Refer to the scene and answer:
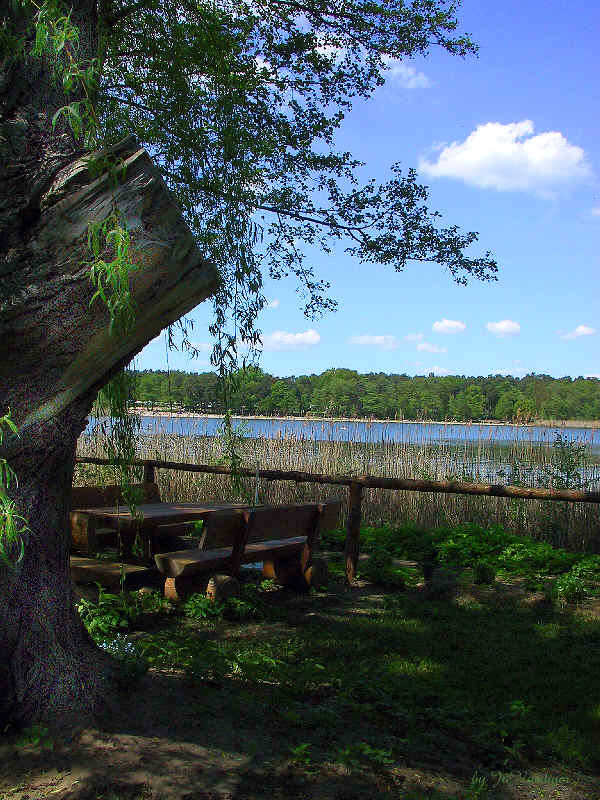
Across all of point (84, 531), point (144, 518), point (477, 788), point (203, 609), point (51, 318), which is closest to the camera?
point (51, 318)

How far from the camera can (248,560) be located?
18.2ft

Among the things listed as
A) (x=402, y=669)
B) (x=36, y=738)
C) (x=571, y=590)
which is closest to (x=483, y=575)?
(x=571, y=590)

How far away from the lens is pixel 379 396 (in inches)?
1544

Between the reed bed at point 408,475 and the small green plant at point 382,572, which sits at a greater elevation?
the reed bed at point 408,475

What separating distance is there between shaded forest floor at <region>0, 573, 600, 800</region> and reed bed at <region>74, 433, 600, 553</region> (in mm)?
3419

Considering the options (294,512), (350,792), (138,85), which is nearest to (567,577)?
(294,512)

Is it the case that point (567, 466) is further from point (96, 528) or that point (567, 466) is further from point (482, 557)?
point (96, 528)

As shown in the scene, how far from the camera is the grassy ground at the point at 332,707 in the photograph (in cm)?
249

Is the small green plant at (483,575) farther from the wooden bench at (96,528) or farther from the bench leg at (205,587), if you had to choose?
the wooden bench at (96,528)

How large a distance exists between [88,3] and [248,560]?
13.0 feet

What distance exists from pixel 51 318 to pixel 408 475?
956cm

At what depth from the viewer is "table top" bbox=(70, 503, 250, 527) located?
17.3 feet

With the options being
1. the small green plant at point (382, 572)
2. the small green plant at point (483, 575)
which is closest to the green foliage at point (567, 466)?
the small green plant at point (483, 575)

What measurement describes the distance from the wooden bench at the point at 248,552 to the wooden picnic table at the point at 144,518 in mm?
233
